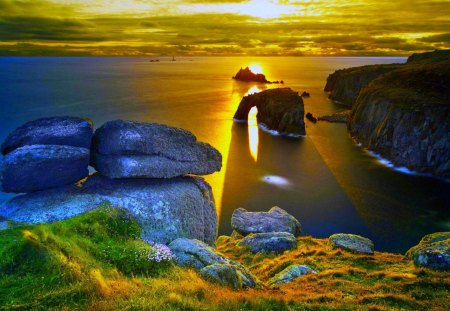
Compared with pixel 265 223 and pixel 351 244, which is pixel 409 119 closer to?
pixel 265 223

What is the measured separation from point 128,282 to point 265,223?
26.1m

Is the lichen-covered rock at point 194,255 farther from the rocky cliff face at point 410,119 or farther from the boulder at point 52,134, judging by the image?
the rocky cliff face at point 410,119

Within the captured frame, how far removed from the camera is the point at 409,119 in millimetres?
72188

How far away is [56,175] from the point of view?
24.1 metres

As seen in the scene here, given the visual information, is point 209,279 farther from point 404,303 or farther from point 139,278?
point 404,303

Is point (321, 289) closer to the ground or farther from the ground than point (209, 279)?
closer to the ground

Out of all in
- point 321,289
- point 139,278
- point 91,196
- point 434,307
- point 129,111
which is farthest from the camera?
point 129,111

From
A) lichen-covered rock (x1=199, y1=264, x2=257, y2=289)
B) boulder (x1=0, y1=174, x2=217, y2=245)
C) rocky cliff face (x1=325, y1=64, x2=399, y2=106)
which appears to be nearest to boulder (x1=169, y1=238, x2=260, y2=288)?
lichen-covered rock (x1=199, y1=264, x2=257, y2=289)

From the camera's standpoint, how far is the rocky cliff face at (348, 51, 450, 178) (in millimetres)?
64625

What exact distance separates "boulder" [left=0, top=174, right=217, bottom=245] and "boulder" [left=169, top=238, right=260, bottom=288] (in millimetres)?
3379

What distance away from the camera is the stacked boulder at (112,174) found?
2292 cm

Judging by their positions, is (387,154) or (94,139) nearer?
(94,139)

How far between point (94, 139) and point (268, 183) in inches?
1365

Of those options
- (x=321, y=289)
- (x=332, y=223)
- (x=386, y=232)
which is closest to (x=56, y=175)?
(x=321, y=289)
